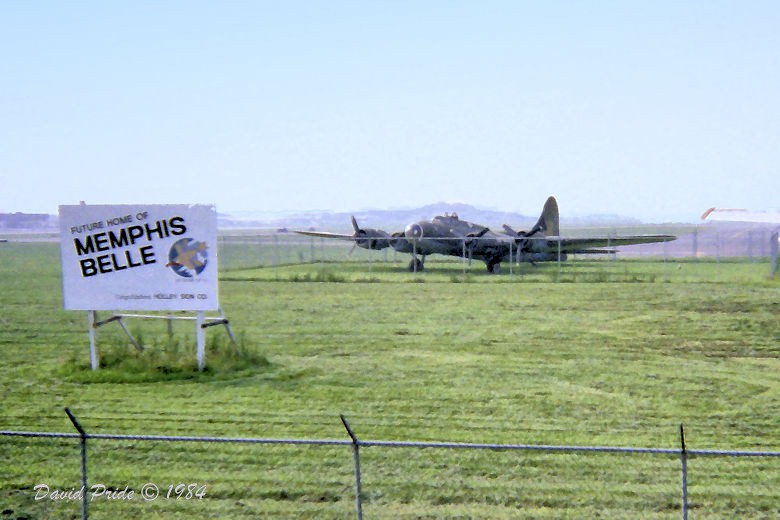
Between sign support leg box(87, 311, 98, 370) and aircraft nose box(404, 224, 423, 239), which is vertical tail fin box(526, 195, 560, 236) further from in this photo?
sign support leg box(87, 311, 98, 370)

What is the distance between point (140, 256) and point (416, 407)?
569cm

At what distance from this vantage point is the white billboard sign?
1548 cm

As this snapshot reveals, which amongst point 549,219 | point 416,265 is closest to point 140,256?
point 416,265

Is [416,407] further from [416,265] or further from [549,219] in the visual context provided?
[549,219]

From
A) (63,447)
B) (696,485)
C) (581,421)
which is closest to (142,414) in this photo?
(63,447)

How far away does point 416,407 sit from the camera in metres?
12.7

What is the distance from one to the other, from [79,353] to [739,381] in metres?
11.7

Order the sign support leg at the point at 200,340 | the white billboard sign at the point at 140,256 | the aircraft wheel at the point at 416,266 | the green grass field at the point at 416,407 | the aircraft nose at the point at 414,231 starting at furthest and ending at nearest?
the aircraft nose at the point at 414,231 < the aircraft wheel at the point at 416,266 < the sign support leg at the point at 200,340 < the white billboard sign at the point at 140,256 < the green grass field at the point at 416,407

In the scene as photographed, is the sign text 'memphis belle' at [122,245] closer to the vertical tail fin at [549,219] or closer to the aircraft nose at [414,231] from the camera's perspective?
the aircraft nose at [414,231]

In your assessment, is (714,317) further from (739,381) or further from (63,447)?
(63,447)

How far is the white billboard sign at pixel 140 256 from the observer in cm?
1548

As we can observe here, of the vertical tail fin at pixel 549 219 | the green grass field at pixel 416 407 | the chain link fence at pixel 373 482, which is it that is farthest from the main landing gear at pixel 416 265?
the chain link fence at pixel 373 482

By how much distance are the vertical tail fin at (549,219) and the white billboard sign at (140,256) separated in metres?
34.3

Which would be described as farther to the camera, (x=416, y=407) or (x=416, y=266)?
(x=416, y=266)
